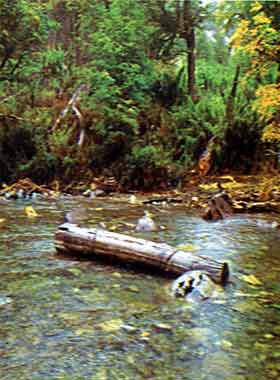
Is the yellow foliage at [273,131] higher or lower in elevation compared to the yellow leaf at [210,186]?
higher

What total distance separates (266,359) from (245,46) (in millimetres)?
5337

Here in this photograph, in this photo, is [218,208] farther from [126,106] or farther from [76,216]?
[126,106]

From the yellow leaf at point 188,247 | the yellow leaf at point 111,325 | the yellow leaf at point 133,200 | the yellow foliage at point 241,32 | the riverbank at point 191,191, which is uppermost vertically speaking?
the yellow foliage at point 241,32

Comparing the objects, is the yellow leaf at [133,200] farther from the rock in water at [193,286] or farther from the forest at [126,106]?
the rock in water at [193,286]

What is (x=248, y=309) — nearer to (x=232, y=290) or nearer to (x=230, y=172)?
(x=232, y=290)

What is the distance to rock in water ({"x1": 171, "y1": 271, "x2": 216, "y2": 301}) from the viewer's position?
3689mm

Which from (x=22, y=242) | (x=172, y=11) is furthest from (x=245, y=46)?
(x=172, y=11)

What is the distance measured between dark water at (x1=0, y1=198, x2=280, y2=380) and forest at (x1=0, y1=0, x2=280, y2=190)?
511 cm

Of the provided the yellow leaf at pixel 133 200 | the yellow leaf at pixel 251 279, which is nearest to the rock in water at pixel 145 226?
the yellow leaf at pixel 251 279

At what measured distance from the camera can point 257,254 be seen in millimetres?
4973

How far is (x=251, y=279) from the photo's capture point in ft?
13.7

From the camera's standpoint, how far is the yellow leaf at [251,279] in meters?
4.10

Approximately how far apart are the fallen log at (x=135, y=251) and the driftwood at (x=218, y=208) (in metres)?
2.59

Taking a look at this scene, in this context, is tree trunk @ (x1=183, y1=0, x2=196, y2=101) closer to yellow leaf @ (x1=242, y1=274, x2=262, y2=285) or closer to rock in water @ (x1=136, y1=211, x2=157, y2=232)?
rock in water @ (x1=136, y1=211, x2=157, y2=232)
